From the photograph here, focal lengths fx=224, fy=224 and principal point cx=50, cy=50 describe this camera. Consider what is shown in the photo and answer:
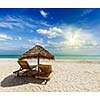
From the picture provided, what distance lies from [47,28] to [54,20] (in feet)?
1.66

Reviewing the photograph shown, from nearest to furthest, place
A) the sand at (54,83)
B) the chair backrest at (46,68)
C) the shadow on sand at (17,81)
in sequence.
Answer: the sand at (54,83)
the shadow on sand at (17,81)
the chair backrest at (46,68)

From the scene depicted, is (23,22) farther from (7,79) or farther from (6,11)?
(7,79)

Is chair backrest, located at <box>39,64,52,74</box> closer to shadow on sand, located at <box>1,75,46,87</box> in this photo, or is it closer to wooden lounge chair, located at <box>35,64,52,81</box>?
wooden lounge chair, located at <box>35,64,52,81</box>

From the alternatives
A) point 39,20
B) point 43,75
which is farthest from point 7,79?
point 39,20

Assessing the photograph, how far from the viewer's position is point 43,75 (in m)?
6.25

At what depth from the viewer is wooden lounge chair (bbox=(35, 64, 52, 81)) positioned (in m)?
6.12

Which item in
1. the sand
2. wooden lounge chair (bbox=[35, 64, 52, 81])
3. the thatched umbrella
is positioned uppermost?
the thatched umbrella

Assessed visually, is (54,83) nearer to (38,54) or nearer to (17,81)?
(38,54)

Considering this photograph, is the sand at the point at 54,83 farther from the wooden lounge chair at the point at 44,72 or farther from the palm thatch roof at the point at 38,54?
the palm thatch roof at the point at 38,54

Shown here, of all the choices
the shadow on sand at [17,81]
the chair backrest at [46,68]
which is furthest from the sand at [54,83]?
the chair backrest at [46,68]

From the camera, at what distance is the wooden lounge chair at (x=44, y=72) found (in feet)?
20.1

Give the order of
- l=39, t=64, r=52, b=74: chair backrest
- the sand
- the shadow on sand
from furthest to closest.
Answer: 1. l=39, t=64, r=52, b=74: chair backrest
2. the shadow on sand
3. the sand

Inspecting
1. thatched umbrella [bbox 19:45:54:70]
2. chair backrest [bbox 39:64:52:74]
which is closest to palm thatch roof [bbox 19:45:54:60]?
thatched umbrella [bbox 19:45:54:70]
